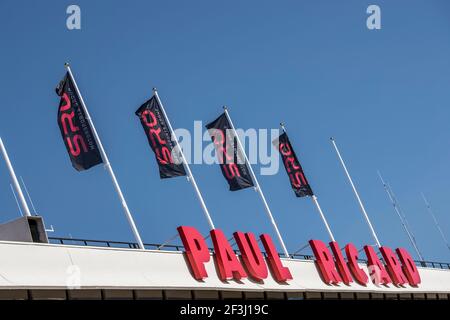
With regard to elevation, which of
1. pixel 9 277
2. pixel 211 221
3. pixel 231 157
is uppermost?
pixel 231 157

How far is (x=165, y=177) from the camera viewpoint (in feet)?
125

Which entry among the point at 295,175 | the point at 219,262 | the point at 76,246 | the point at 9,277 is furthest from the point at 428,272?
the point at 9,277

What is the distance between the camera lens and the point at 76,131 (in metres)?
34.8

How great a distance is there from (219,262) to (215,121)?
13.2 m

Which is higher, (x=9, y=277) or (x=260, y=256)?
(x=260, y=256)

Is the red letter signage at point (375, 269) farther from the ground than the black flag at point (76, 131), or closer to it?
closer to it

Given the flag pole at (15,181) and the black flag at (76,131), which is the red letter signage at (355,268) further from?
the flag pole at (15,181)

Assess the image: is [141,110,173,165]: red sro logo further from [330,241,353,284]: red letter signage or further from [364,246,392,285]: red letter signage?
[364,246,392,285]: red letter signage

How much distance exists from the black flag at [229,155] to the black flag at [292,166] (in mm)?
4520

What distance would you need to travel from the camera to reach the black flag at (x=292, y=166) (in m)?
49.1

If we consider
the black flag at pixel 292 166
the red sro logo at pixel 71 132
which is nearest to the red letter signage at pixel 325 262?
the black flag at pixel 292 166

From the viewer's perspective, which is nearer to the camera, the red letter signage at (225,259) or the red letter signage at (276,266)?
the red letter signage at (225,259)

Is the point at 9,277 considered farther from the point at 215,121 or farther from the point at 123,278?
the point at 215,121

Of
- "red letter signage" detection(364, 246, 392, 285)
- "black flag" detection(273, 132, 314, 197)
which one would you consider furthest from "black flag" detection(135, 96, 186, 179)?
"red letter signage" detection(364, 246, 392, 285)
